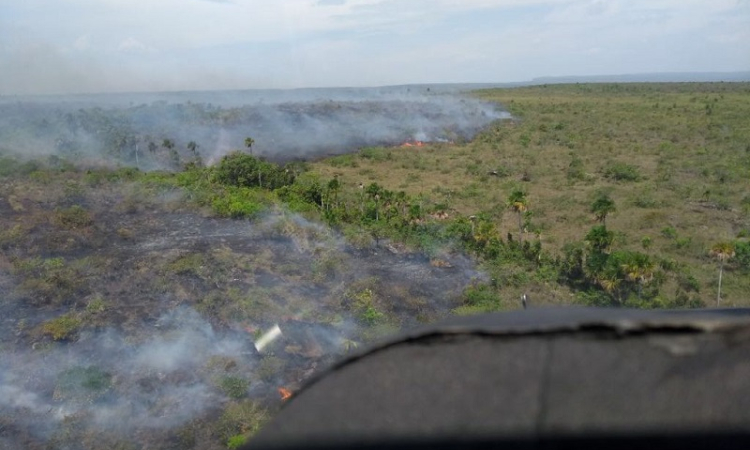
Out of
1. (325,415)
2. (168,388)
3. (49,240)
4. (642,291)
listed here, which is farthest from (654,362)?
(49,240)

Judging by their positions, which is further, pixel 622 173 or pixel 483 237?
pixel 622 173

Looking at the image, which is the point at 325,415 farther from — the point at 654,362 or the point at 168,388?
the point at 168,388

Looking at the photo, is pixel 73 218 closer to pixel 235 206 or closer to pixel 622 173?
pixel 235 206

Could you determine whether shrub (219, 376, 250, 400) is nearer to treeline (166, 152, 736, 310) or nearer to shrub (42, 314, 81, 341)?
shrub (42, 314, 81, 341)

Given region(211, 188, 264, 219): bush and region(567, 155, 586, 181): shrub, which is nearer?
region(211, 188, 264, 219): bush

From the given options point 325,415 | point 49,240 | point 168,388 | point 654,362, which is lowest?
point 168,388

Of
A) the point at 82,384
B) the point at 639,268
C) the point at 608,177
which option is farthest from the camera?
the point at 608,177

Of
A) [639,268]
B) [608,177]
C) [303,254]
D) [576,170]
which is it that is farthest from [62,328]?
[576,170]

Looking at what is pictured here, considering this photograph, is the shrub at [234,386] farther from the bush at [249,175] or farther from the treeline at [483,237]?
the bush at [249,175]

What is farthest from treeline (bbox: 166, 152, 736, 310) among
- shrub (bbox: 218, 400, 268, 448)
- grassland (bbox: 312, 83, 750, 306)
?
shrub (bbox: 218, 400, 268, 448)

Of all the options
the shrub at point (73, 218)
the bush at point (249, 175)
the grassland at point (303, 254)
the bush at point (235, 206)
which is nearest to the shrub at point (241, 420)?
the grassland at point (303, 254)

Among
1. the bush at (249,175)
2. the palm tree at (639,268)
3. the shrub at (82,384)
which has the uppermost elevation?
the bush at (249,175)
